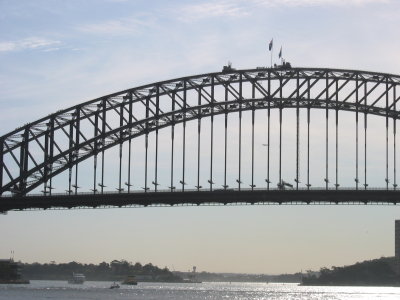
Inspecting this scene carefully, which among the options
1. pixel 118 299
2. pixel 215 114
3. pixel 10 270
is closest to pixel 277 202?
pixel 215 114

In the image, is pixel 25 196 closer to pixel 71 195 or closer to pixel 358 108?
pixel 71 195

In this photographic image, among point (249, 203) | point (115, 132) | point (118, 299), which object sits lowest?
point (118, 299)

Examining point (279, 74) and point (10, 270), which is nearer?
point (279, 74)

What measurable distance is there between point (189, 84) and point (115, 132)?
8435 millimetres

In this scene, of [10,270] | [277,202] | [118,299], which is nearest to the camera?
[277,202]

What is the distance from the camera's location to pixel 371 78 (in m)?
102

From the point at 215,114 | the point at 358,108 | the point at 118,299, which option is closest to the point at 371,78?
the point at 358,108

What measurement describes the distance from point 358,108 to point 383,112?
2400 mm

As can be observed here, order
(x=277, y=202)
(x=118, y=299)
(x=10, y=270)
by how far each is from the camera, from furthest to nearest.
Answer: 1. (x=10, y=270)
2. (x=118, y=299)
3. (x=277, y=202)

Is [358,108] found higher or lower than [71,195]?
higher

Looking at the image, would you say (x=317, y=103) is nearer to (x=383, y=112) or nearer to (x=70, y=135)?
(x=383, y=112)

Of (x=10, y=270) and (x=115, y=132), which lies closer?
(x=115, y=132)

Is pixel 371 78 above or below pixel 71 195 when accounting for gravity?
above

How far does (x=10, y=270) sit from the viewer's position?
594 feet
